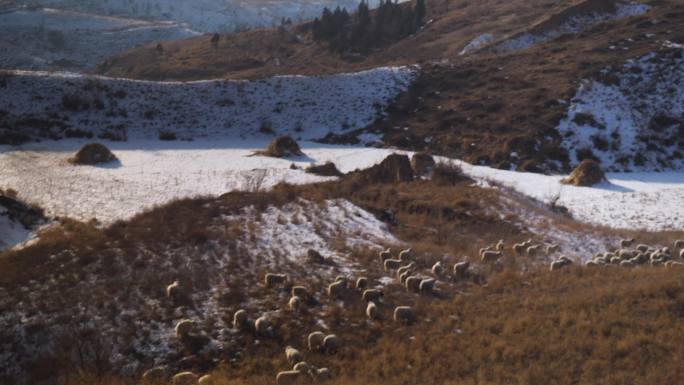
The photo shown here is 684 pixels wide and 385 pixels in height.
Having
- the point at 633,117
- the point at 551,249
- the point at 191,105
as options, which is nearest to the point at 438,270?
the point at 551,249

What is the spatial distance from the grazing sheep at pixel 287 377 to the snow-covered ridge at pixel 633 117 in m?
29.5

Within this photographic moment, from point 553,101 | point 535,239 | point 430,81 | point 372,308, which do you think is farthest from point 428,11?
point 372,308

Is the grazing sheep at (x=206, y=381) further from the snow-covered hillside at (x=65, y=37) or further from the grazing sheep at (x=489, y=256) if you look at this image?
the snow-covered hillside at (x=65, y=37)

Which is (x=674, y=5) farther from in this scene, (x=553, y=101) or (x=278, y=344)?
(x=278, y=344)

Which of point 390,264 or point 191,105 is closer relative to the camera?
point 390,264

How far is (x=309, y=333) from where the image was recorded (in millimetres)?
10992

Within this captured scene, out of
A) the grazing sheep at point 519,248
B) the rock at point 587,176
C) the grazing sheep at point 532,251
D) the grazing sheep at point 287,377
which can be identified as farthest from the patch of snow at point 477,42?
the grazing sheep at point 287,377

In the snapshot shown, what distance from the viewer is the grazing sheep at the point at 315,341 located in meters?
10.3

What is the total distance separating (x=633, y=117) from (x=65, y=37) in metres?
123

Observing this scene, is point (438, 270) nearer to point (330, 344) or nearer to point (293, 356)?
point (330, 344)

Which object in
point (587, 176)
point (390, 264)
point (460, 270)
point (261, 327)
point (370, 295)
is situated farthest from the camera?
point (587, 176)

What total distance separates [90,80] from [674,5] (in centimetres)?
6172

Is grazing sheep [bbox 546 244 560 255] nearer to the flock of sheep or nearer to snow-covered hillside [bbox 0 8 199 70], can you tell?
the flock of sheep

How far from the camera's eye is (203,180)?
80.4 ft
